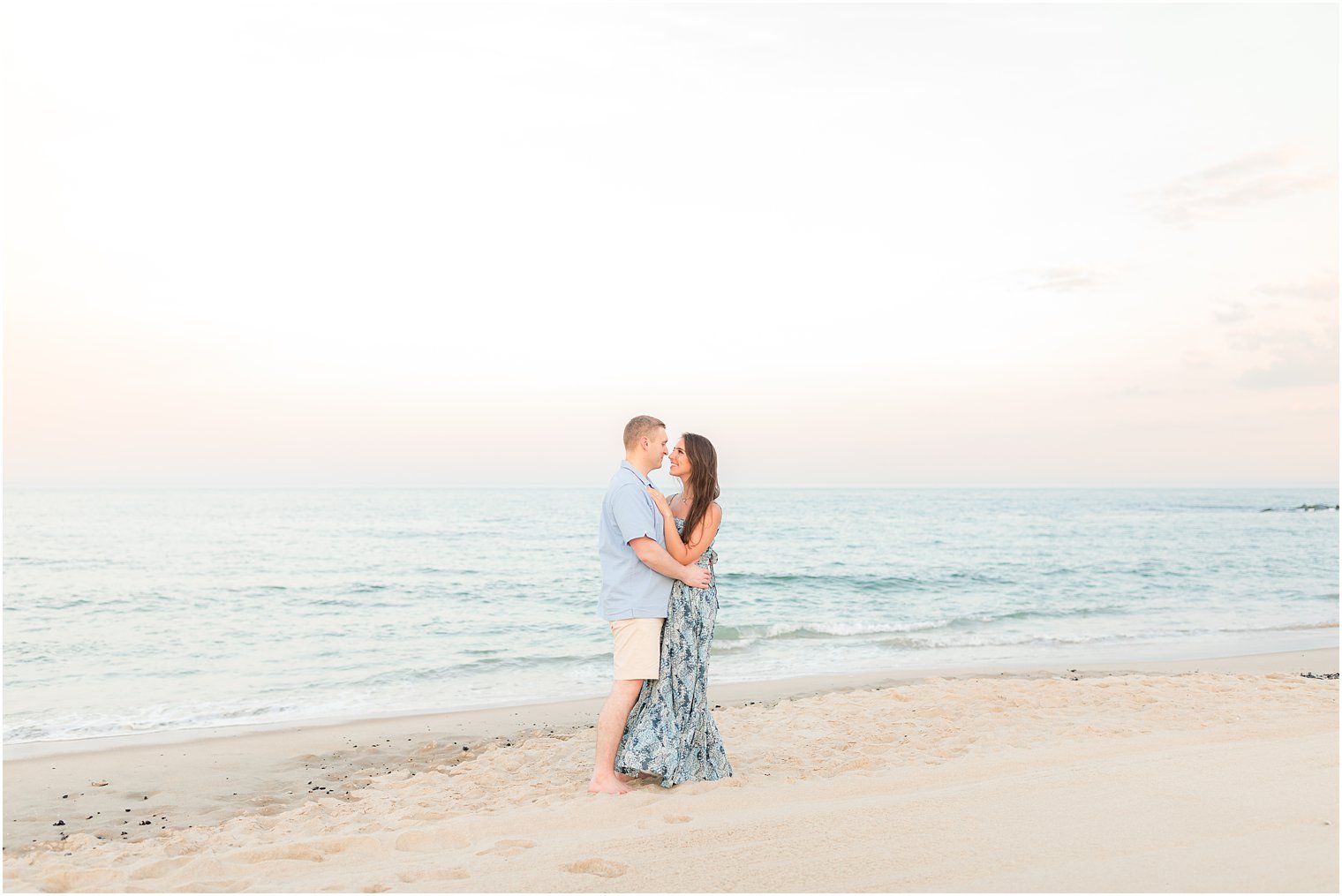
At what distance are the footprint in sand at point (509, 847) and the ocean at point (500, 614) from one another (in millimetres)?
4994

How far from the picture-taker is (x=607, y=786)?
16.1 feet

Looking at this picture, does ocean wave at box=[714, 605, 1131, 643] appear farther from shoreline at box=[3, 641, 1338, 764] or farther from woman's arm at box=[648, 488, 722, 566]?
woman's arm at box=[648, 488, 722, 566]

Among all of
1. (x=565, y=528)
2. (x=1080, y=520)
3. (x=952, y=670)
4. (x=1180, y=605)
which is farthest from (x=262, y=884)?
(x=1080, y=520)

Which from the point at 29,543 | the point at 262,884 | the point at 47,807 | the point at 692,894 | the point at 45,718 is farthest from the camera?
the point at 29,543

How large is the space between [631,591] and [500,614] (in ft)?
38.1

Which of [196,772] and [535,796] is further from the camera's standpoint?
[196,772]

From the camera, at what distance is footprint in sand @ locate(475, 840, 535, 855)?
3.95 metres

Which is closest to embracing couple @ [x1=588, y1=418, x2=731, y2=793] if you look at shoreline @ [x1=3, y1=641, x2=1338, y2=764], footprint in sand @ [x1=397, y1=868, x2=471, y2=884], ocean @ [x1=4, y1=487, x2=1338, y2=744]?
footprint in sand @ [x1=397, y1=868, x2=471, y2=884]

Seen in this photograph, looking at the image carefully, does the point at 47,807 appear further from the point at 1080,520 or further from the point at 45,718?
the point at 1080,520

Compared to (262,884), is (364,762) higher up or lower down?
lower down

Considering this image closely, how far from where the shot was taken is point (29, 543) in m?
30.5

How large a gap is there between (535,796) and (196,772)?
305cm

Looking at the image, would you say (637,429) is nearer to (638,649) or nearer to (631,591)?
(631,591)

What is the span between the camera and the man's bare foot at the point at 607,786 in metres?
4.88
